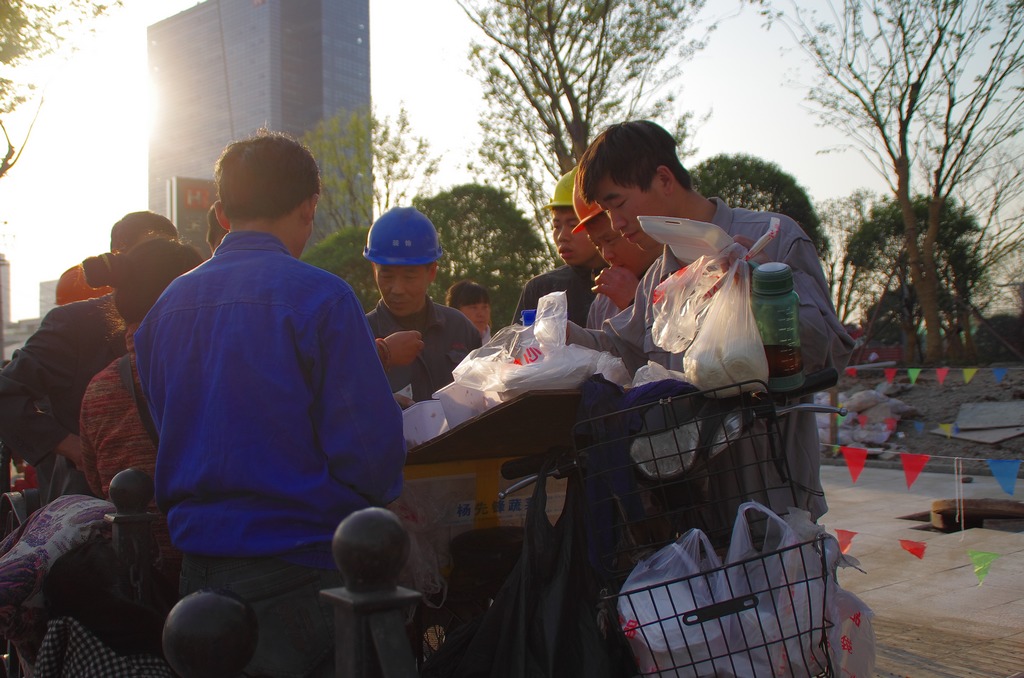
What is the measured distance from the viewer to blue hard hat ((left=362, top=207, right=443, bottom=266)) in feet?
11.8

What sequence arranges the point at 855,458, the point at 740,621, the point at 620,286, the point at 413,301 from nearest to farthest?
the point at 740,621
the point at 620,286
the point at 413,301
the point at 855,458

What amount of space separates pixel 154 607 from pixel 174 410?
0.61 m

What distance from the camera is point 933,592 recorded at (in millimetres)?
4879

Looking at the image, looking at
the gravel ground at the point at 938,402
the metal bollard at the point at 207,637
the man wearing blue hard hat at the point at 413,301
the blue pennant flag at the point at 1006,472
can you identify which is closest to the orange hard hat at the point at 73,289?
the man wearing blue hard hat at the point at 413,301

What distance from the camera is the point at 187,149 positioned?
58.4m

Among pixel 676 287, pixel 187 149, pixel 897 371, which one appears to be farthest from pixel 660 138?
pixel 187 149

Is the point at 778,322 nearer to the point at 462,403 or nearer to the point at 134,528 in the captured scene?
the point at 462,403

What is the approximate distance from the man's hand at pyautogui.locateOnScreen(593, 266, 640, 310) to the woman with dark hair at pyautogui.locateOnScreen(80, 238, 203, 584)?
4.30ft

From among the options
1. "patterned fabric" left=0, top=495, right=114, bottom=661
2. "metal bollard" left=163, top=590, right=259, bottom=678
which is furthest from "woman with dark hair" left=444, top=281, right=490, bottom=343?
"metal bollard" left=163, top=590, right=259, bottom=678

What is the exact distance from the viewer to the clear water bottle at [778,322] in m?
1.83

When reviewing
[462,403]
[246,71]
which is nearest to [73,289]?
[462,403]

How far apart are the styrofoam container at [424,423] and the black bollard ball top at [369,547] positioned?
1.06 metres

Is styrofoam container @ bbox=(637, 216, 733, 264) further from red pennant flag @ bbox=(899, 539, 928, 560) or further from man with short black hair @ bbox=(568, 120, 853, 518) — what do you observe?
red pennant flag @ bbox=(899, 539, 928, 560)

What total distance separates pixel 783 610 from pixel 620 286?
1.32 meters
